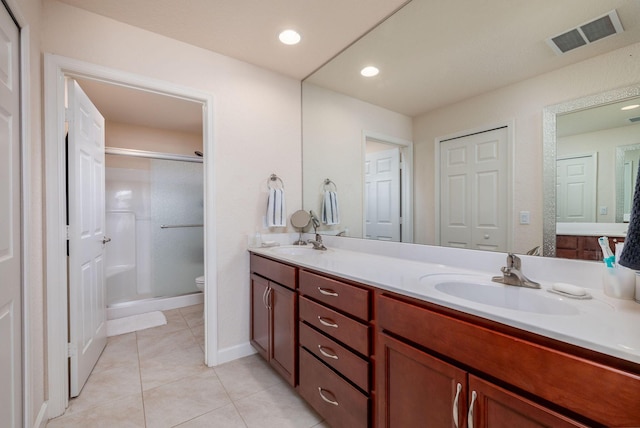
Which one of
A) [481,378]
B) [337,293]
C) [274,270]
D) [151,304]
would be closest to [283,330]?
[274,270]

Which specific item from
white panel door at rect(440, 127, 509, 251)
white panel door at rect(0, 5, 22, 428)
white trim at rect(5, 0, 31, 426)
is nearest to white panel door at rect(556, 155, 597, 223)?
white panel door at rect(440, 127, 509, 251)

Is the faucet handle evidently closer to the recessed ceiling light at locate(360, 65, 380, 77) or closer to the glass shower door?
the recessed ceiling light at locate(360, 65, 380, 77)

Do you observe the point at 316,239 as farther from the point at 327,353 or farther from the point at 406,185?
the point at 327,353

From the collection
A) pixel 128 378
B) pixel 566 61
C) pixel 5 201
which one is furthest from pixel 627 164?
pixel 128 378

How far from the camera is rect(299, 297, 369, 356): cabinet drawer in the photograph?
1156mm

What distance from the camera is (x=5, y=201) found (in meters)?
1.12

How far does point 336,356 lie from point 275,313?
0.62 meters

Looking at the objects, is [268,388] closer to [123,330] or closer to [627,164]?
[123,330]

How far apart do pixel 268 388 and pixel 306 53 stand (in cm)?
234

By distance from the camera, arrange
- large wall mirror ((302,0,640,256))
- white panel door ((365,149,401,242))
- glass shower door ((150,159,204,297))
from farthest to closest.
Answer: glass shower door ((150,159,204,297)) → white panel door ((365,149,401,242)) → large wall mirror ((302,0,640,256))

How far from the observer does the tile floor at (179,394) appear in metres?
1.49

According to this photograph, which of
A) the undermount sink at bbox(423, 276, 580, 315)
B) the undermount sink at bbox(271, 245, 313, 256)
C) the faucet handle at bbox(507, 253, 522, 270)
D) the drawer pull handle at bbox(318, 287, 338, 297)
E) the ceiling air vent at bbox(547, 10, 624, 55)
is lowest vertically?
the drawer pull handle at bbox(318, 287, 338, 297)

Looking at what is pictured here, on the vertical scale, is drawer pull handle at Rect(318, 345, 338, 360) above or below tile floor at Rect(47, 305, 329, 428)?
above

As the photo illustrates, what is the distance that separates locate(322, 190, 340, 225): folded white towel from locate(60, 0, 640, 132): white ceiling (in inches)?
31.8
